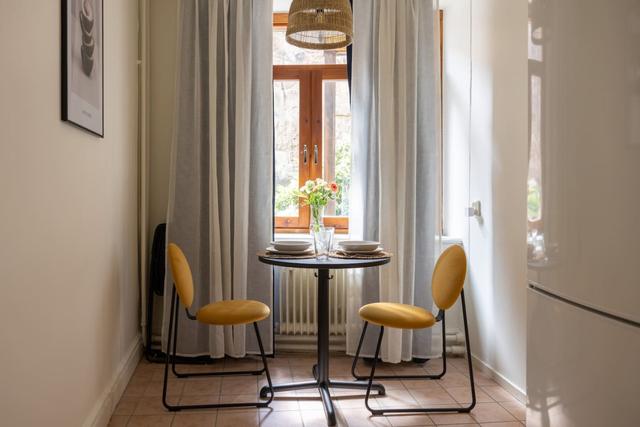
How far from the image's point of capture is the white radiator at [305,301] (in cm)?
342

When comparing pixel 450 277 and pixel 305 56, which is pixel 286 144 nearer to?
pixel 305 56

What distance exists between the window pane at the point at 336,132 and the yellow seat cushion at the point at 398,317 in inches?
46.8

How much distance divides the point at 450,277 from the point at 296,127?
171 centimetres

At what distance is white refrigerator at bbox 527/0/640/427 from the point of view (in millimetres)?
932

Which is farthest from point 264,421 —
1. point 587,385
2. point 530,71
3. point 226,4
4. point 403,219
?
point 226,4

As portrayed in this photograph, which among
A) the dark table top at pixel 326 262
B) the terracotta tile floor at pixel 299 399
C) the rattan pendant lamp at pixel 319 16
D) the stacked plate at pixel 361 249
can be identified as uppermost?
the rattan pendant lamp at pixel 319 16

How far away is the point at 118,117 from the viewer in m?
2.77

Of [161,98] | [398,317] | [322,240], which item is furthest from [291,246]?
[161,98]

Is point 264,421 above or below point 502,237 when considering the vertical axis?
below

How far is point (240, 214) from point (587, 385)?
2.47 m

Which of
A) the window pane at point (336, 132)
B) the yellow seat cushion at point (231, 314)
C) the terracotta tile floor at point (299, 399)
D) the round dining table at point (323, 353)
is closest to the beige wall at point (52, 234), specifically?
the terracotta tile floor at point (299, 399)

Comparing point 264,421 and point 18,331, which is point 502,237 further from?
point 18,331

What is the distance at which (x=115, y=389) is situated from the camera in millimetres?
2586

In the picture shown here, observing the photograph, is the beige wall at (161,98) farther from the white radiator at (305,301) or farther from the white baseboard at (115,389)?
the white radiator at (305,301)
